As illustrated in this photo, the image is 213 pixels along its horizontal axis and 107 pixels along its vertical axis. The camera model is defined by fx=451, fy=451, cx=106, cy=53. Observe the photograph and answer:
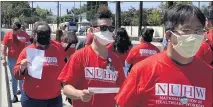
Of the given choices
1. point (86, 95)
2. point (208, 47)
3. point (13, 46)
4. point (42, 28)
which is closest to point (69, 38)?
point (13, 46)

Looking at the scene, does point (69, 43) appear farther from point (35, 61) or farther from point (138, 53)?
point (35, 61)

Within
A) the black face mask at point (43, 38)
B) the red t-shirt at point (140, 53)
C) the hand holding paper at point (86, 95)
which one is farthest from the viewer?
the red t-shirt at point (140, 53)

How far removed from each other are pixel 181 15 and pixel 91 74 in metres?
1.72

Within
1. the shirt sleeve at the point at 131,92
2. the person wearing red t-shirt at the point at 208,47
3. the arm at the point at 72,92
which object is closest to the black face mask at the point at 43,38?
the arm at the point at 72,92

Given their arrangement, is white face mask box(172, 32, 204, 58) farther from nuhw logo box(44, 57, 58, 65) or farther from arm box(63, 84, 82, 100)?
nuhw logo box(44, 57, 58, 65)

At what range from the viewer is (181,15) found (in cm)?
278

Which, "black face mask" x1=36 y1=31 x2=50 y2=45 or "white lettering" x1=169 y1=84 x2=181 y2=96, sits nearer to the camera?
"white lettering" x1=169 y1=84 x2=181 y2=96

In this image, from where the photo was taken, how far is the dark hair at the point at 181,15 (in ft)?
Result: 9.11

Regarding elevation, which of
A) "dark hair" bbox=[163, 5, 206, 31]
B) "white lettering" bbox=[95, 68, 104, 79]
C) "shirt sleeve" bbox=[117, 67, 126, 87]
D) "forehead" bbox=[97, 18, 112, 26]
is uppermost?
"dark hair" bbox=[163, 5, 206, 31]

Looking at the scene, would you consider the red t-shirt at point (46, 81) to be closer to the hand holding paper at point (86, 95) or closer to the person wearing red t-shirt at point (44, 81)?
the person wearing red t-shirt at point (44, 81)

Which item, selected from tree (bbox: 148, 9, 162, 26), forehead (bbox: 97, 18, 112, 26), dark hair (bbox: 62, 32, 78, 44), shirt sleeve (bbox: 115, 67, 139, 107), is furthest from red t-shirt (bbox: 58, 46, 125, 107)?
tree (bbox: 148, 9, 162, 26)

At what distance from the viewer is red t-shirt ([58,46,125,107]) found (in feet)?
13.9

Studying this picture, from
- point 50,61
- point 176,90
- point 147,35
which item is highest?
point 147,35

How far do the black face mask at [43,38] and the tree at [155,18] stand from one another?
37035 millimetres
